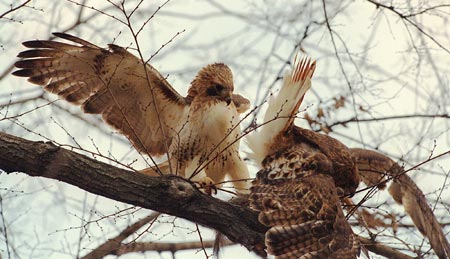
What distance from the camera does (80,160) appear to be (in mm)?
4535

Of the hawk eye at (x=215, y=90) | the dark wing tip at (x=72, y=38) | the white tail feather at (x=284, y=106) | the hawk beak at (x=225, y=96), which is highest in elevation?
the dark wing tip at (x=72, y=38)

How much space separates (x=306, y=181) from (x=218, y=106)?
144cm

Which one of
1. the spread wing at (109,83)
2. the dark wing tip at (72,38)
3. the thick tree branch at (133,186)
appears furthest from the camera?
the spread wing at (109,83)

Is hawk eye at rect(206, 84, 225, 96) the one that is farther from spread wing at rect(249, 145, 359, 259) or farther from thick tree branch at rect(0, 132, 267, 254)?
thick tree branch at rect(0, 132, 267, 254)

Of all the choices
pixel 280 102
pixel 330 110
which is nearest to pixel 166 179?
pixel 280 102

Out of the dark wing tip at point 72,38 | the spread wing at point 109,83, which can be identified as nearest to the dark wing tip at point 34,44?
the spread wing at point 109,83

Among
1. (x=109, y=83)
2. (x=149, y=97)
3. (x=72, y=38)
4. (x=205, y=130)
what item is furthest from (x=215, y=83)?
(x=72, y=38)

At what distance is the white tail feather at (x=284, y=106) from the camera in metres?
5.61

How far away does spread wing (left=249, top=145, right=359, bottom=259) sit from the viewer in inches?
183

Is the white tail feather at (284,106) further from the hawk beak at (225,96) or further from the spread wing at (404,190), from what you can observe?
the spread wing at (404,190)

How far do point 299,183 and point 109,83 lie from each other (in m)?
1.97

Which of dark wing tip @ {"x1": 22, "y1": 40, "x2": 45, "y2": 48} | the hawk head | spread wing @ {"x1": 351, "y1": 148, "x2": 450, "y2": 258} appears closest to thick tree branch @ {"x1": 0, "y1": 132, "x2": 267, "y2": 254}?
the hawk head

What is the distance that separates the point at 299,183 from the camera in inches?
201

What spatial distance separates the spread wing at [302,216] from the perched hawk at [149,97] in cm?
97
